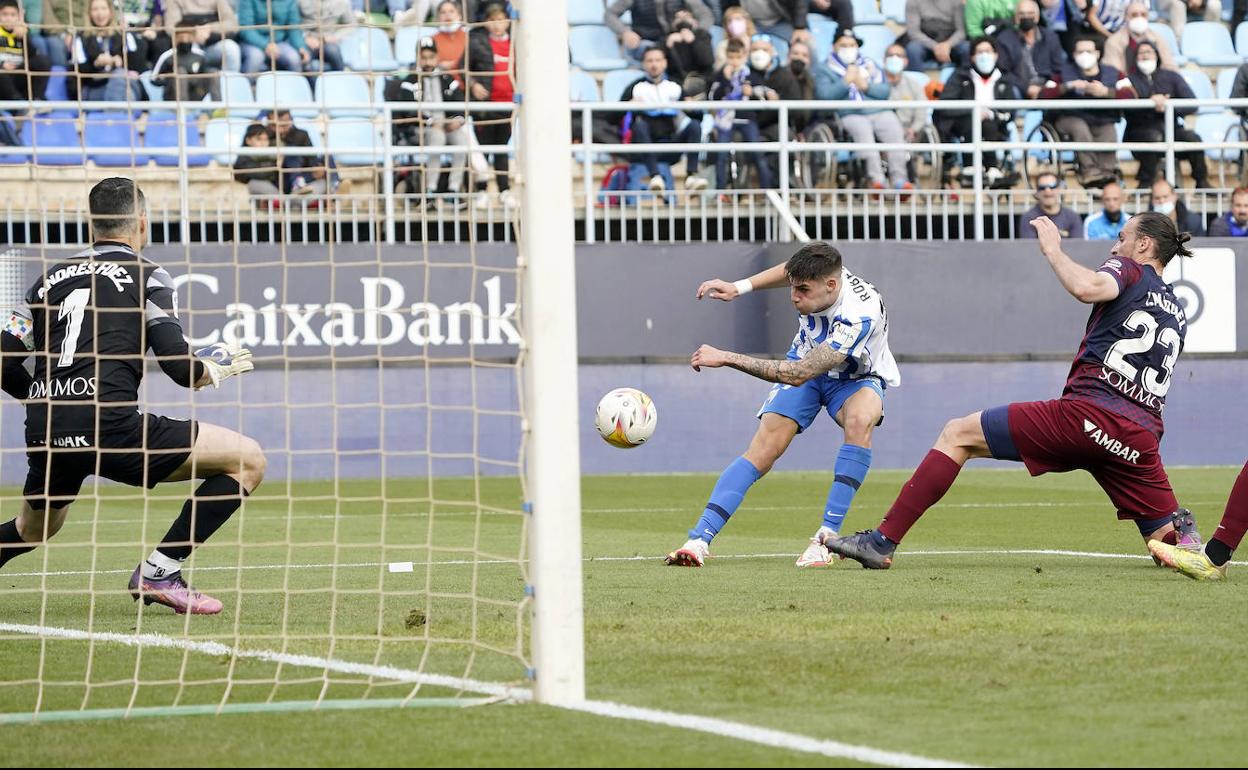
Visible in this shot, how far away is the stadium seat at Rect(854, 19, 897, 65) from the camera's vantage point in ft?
70.1

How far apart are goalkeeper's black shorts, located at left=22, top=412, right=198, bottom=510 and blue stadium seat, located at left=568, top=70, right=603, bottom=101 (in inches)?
514

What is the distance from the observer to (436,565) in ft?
30.7

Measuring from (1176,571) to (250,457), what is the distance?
426 centimetres

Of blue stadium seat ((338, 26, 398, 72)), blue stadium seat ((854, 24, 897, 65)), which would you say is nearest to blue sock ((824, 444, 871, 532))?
blue stadium seat ((338, 26, 398, 72))

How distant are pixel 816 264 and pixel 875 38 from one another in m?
12.9

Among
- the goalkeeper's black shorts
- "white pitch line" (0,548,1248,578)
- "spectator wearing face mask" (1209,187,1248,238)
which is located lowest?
"white pitch line" (0,548,1248,578)

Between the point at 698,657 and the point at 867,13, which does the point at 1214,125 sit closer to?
the point at 867,13

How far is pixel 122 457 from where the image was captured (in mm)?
7234

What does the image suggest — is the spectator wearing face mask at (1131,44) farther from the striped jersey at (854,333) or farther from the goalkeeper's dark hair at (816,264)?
the goalkeeper's dark hair at (816,264)

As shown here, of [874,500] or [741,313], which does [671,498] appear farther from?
[741,313]

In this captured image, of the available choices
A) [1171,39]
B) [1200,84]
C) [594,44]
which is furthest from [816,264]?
[1171,39]

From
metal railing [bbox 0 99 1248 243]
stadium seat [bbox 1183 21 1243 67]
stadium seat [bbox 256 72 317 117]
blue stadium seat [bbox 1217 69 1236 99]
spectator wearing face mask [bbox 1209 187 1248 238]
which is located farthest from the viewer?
stadium seat [bbox 1183 21 1243 67]

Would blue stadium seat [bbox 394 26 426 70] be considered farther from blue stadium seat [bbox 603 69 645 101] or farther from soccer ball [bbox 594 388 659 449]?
soccer ball [bbox 594 388 659 449]

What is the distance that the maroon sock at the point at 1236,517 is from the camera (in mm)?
8070
